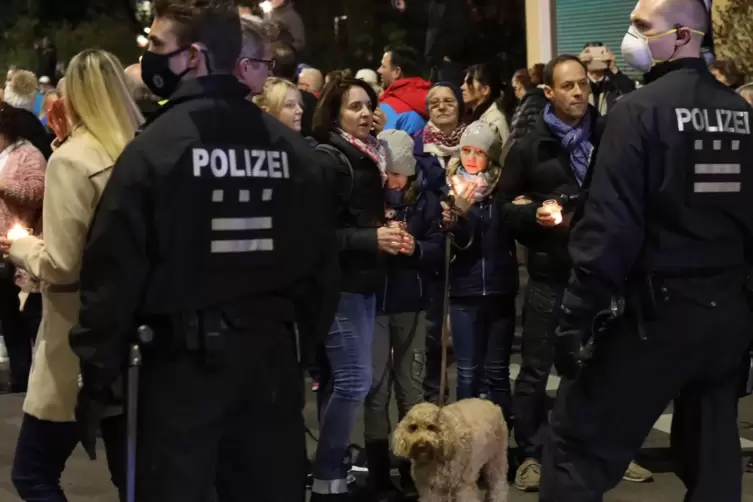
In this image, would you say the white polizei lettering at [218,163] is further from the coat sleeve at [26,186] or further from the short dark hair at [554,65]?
the coat sleeve at [26,186]

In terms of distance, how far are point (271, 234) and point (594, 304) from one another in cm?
121

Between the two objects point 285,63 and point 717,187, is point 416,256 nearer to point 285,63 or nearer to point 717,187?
point 717,187

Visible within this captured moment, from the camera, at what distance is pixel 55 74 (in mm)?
16125

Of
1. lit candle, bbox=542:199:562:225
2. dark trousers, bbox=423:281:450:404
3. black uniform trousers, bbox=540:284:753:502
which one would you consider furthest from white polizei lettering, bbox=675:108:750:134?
dark trousers, bbox=423:281:450:404

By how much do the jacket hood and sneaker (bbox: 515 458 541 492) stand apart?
123 inches

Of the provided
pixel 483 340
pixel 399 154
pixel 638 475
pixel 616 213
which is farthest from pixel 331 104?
pixel 638 475

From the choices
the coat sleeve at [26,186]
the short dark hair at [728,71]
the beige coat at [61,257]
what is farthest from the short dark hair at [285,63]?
the beige coat at [61,257]

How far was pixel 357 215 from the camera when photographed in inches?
199

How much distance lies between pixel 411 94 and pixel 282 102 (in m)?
2.64

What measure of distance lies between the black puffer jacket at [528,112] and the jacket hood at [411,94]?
1556mm

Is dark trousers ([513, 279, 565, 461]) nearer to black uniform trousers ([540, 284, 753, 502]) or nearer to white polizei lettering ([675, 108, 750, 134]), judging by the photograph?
black uniform trousers ([540, 284, 753, 502])

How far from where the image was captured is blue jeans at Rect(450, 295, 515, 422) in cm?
570

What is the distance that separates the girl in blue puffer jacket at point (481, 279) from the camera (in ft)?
18.6

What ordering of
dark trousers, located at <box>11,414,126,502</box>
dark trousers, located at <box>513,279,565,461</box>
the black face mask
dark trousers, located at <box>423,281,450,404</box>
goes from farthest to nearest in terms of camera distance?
dark trousers, located at <box>423,281,450,404</box> < dark trousers, located at <box>513,279,565,461</box> < dark trousers, located at <box>11,414,126,502</box> < the black face mask
